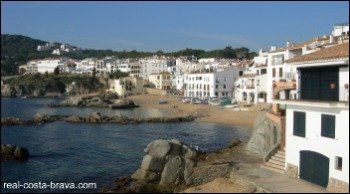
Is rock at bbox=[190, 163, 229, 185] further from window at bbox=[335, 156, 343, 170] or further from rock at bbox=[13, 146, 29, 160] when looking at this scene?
rock at bbox=[13, 146, 29, 160]

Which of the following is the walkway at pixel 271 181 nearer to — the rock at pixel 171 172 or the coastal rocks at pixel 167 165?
the coastal rocks at pixel 167 165

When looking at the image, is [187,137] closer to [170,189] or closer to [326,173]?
[170,189]

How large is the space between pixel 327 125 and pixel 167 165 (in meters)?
11.0

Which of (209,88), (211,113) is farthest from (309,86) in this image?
(209,88)

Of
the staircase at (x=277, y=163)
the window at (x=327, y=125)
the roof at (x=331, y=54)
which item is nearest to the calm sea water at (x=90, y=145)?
the staircase at (x=277, y=163)

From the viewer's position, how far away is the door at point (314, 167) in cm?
2256

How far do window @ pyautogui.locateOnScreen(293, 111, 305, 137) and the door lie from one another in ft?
3.44

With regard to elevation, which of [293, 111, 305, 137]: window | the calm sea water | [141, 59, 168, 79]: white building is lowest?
the calm sea water

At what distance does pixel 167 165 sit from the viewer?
29.5 m

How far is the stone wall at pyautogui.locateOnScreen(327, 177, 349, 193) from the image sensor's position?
69.5ft

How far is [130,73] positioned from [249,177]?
146 meters

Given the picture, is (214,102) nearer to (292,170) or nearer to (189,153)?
(189,153)

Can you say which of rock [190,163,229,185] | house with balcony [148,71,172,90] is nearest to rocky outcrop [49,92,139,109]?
house with balcony [148,71,172,90]

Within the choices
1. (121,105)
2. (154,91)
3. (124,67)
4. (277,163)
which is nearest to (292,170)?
(277,163)
